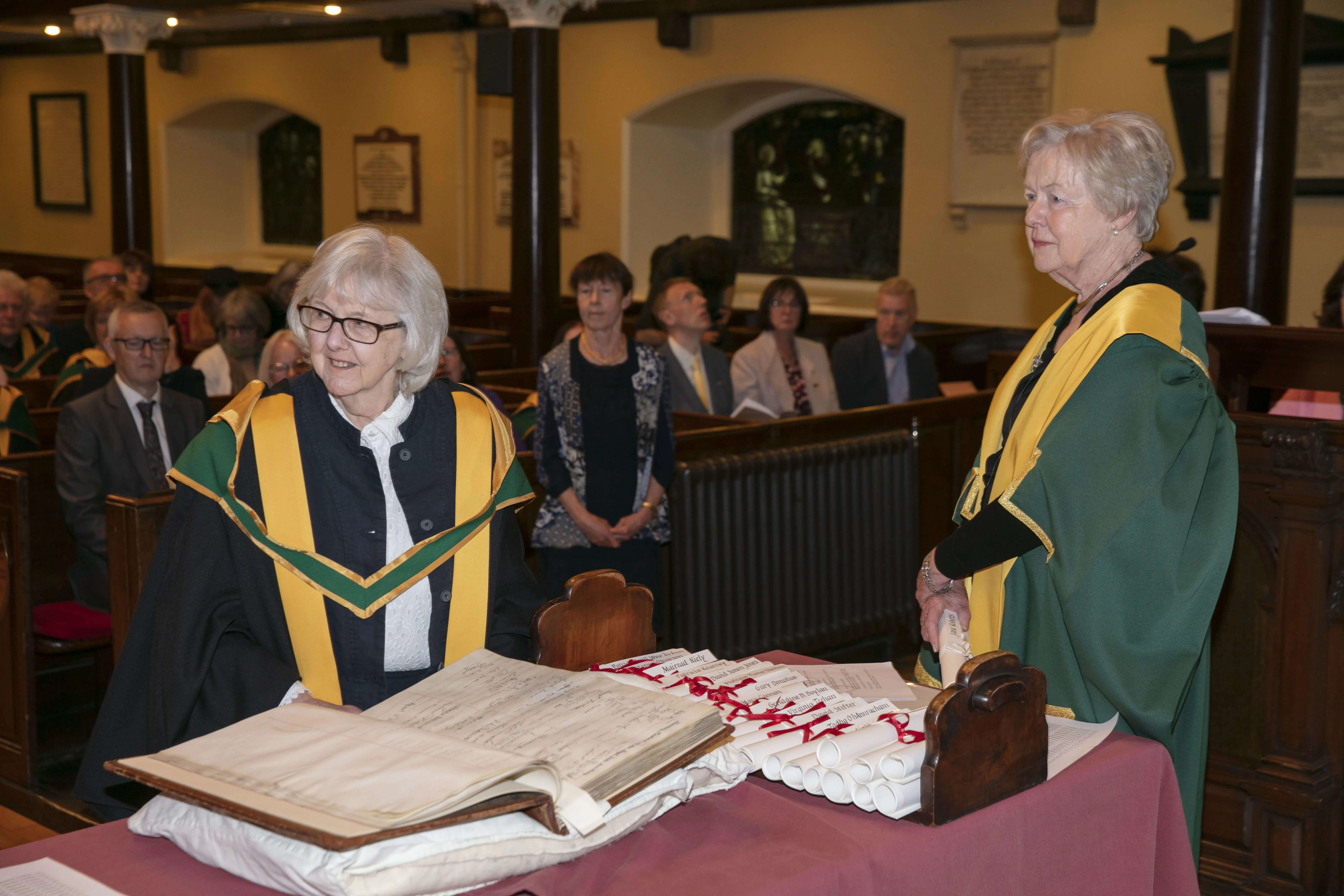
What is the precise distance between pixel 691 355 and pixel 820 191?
233 inches

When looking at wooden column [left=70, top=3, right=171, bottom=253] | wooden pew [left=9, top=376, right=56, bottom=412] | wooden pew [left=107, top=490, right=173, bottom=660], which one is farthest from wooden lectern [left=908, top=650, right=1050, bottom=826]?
wooden column [left=70, top=3, right=171, bottom=253]

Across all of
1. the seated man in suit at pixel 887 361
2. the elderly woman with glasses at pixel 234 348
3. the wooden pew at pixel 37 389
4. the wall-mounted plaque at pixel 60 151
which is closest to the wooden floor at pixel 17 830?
the elderly woman with glasses at pixel 234 348

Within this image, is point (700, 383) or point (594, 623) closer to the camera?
point (594, 623)

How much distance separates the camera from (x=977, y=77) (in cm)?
884

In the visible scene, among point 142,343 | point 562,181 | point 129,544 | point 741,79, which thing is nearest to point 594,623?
point 129,544

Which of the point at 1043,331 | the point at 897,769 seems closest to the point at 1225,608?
the point at 1043,331

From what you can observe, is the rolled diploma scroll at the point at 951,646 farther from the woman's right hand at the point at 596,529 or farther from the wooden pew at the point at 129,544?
the wooden pew at the point at 129,544

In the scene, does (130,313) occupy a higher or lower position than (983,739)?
higher

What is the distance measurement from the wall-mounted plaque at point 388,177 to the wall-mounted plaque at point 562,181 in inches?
40.2

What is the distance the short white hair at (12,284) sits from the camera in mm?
6270

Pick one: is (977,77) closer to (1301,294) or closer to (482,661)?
(1301,294)

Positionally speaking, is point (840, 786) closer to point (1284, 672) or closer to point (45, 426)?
point (1284, 672)

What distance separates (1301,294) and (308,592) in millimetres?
7182
